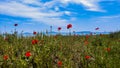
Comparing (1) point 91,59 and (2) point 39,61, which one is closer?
(2) point 39,61

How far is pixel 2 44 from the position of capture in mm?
11281

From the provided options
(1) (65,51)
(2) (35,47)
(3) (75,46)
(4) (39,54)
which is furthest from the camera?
(3) (75,46)

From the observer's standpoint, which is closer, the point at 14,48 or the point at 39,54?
the point at 39,54

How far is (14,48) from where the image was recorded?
1062 centimetres

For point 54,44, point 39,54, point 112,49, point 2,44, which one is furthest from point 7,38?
point 112,49

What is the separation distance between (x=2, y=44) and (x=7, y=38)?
1437mm

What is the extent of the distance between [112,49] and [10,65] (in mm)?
5193

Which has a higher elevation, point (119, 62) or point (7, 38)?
point (7, 38)

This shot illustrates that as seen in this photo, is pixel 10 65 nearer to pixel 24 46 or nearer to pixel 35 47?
pixel 35 47

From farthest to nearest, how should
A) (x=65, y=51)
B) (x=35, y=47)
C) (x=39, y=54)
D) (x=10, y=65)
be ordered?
(x=65, y=51) → (x=35, y=47) → (x=39, y=54) → (x=10, y=65)

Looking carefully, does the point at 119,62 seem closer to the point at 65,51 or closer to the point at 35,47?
the point at 65,51

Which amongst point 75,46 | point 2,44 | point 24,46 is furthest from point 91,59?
point 2,44

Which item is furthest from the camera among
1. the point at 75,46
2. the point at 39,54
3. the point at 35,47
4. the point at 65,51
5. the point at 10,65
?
the point at 75,46

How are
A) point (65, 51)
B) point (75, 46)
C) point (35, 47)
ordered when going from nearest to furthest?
point (35, 47)
point (65, 51)
point (75, 46)
